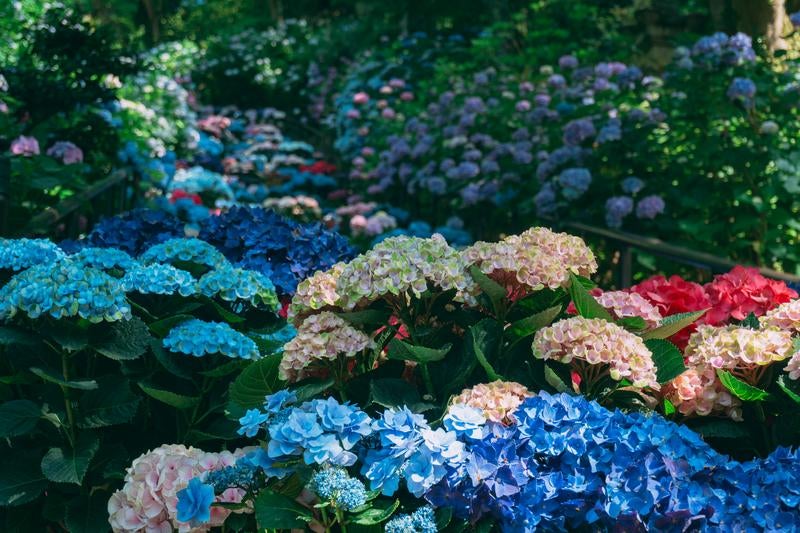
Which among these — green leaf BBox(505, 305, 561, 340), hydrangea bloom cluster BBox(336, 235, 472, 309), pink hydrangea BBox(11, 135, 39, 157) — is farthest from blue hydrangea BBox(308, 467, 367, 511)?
pink hydrangea BBox(11, 135, 39, 157)

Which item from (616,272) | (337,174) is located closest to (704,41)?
(616,272)

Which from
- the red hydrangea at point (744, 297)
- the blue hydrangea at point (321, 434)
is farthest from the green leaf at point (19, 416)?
the red hydrangea at point (744, 297)

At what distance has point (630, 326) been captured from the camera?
2.44 metres

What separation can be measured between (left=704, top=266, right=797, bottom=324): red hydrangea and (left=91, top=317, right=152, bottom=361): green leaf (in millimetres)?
1578

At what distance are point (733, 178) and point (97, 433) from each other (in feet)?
13.9

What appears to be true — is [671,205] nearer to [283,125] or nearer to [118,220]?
[118,220]

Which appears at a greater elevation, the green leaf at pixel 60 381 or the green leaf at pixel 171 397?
the green leaf at pixel 60 381

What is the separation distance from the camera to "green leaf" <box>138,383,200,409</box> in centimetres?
248

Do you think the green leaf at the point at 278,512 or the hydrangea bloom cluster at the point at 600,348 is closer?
the green leaf at the point at 278,512

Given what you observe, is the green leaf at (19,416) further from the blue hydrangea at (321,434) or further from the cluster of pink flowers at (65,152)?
the cluster of pink flowers at (65,152)

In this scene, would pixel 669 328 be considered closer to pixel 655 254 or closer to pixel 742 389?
pixel 742 389

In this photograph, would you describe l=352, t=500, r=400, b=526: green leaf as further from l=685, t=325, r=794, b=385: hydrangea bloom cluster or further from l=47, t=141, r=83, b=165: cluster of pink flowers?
l=47, t=141, r=83, b=165: cluster of pink flowers

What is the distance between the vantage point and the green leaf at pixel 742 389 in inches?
87.7

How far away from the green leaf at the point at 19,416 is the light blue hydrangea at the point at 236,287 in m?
0.56
